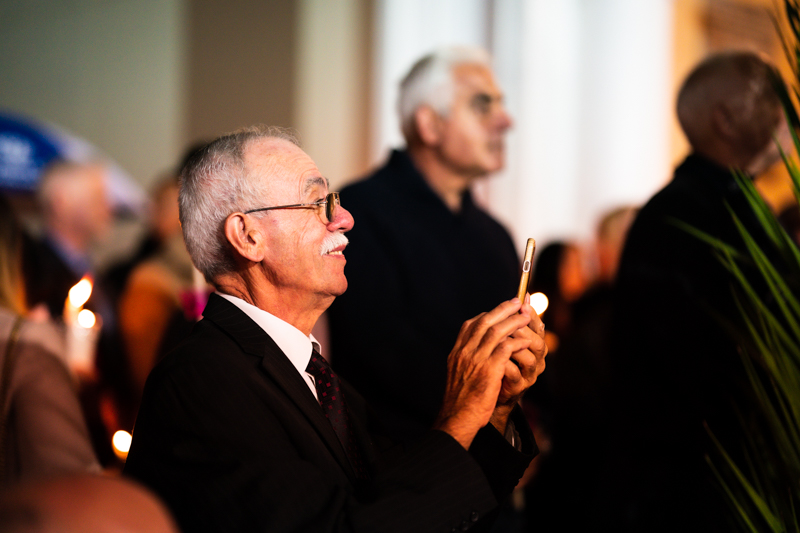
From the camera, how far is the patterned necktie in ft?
4.50

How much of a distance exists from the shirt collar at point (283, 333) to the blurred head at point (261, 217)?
0.07 meters

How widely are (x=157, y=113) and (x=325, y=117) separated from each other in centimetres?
159

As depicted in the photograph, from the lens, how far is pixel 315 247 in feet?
4.78

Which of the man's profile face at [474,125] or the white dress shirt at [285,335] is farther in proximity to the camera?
the man's profile face at [474,125]

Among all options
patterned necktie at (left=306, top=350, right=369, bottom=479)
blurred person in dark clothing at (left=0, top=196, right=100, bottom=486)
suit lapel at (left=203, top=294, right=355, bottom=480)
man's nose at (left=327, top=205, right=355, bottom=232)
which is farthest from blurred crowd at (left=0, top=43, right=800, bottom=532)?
man's nose at (left=327, top=205, right=355, bottom=232)

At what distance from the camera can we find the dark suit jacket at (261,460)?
1.07 m

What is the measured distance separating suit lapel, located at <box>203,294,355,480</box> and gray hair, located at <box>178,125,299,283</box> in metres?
0.15

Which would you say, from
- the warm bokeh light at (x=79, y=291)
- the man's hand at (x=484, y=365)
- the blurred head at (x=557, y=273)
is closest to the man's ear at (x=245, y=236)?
the man's hand at (x=484, y=365)

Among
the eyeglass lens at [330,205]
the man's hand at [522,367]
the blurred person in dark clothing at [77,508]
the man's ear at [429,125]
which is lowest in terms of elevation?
the man's hand at [522,367]

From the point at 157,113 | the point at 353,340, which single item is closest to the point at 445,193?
the point at 353,340

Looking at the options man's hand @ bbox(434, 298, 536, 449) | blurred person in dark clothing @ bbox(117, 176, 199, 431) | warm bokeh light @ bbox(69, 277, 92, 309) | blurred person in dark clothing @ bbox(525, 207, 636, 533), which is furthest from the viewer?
blurred person in dark clothing @ bbox(525, 207, 636, 533)

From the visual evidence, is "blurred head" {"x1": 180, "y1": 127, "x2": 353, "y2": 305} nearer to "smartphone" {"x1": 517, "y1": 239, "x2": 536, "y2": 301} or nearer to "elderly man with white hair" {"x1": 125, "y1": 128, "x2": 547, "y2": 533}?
"elderly man with white hair" {"x1": 125, "y1": 128, "x2": 547, "y2": 533}

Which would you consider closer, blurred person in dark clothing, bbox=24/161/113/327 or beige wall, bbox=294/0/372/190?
blurred person in dark clothing, bbox=24/161/113/327

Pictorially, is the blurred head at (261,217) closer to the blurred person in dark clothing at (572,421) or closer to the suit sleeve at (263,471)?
the suit sleeve at (263,471)
